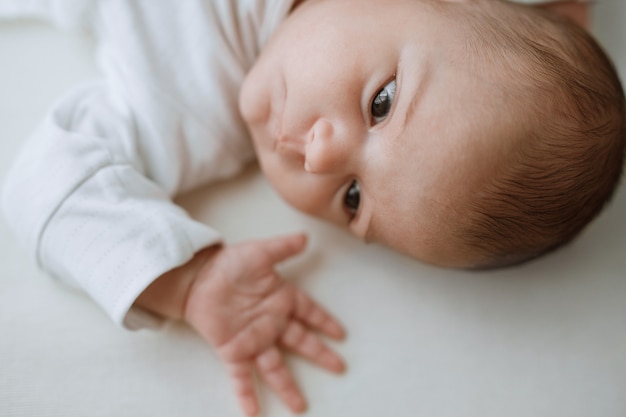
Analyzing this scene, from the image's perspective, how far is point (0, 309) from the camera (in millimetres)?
984

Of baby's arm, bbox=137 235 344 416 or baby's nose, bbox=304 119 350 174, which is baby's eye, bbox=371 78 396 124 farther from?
baby's arm, bbox=137 235 344 416

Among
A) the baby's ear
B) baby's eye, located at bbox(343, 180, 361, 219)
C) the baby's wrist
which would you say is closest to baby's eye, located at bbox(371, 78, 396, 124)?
baby's eye, located at bbox(343, 180, 361, 219)

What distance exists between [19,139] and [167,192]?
0.32 meters

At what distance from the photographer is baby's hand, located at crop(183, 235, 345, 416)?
37.3 inches

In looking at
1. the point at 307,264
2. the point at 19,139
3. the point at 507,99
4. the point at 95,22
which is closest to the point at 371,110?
the point at 507,99

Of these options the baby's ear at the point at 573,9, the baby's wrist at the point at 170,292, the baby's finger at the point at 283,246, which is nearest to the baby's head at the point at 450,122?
the baby's finger at the point at 283,246

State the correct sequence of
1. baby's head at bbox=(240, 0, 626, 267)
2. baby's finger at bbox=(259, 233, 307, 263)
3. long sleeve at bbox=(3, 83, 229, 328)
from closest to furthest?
baby's head at bbox=(240, 0, 626, 267) → long sleeve at bbox=(3, 83, 229, 328) → baby's finger at bbox=(259, 233, 307, 263)

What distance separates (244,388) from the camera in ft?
3.11

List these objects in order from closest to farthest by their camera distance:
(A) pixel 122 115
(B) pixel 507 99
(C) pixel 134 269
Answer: (B) pixel 507 99
(C) pixel 134 269
(A) pixel 122 115

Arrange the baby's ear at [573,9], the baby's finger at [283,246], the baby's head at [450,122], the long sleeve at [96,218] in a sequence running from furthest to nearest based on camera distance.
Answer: the baby's ear at [573,9] → the baby's finger at [283,246] → the long sleeve at [96,218] → the baby's head at [450,122]

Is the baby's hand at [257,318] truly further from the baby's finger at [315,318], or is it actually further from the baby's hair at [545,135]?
the baby's hair at [545,135]

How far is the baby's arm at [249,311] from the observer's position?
94 centimetres

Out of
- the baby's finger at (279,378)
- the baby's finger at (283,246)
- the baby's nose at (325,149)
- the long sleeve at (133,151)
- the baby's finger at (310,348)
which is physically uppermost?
the baby's nose at (325,149)

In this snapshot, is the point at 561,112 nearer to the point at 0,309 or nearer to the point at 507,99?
the point at 507,99
